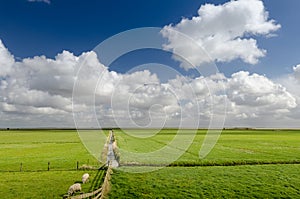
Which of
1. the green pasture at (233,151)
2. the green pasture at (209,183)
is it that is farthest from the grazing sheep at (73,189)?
the green pasture at (233,151)

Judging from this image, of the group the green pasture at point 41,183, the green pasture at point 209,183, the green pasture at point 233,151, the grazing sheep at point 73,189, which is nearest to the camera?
the grazing sheep at point 73,189

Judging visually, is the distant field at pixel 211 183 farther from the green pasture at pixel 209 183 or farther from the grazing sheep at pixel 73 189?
the grazing sheep at pixel 73 189

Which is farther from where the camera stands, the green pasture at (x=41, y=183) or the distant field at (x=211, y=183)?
the distant field at (x=211, y=183)

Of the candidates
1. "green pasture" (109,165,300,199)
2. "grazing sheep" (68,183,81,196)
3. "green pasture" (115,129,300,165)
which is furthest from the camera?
"green pasture" (115,129,300,165)

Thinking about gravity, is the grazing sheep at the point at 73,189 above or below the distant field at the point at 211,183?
above

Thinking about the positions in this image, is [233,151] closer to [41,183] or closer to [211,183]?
[211,183]

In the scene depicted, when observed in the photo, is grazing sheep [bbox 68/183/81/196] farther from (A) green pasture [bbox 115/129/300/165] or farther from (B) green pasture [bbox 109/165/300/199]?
(A) green pasture [bbox 115/129/300/165]

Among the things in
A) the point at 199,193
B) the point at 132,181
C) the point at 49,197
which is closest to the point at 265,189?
the point at 199,193

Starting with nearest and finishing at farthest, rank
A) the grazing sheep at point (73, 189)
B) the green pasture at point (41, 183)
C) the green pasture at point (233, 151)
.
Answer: the grazing sheep at point (73, 189) → the green pasture at point (41, 183) → the green pasture at point (233, 151)

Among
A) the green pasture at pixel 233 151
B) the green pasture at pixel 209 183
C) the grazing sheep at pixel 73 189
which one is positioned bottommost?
the green pasture at pixel 209 183

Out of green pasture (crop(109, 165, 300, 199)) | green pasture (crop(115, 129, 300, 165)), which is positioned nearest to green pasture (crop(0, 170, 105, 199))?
green pasture (crop(109, 165, 300, 199))

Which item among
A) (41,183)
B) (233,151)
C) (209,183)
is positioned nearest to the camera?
(41,183)

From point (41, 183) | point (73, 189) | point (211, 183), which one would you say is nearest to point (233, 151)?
point (211, 183)

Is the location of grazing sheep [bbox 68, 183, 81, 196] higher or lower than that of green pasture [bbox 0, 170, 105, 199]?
higher
